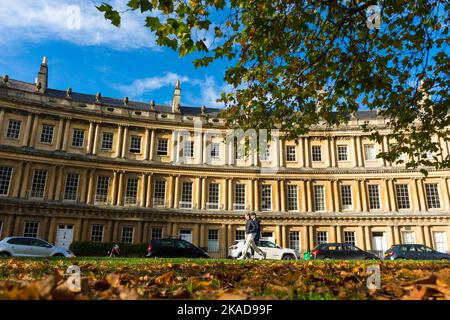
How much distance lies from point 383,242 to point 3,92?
141 feet

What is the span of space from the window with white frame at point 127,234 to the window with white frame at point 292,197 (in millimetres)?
17806

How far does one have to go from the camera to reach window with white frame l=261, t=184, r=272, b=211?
38281 millimetres

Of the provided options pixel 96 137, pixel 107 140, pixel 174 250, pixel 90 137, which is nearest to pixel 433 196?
pixel 174 250

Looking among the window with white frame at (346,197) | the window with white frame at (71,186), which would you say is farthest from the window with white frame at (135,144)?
the window with white frame at (346,197)

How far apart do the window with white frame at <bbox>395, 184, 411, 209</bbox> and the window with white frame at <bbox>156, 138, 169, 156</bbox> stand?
26918 mm

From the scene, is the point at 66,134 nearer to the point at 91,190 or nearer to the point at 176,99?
the point at 91,190

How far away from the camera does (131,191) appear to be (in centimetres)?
3634

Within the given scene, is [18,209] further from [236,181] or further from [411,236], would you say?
[411,236]

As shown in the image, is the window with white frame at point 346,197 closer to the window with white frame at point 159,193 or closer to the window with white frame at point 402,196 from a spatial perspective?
the window with white frame at point 402,196

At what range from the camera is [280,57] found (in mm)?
9086

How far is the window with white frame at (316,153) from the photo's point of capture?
40438mm
